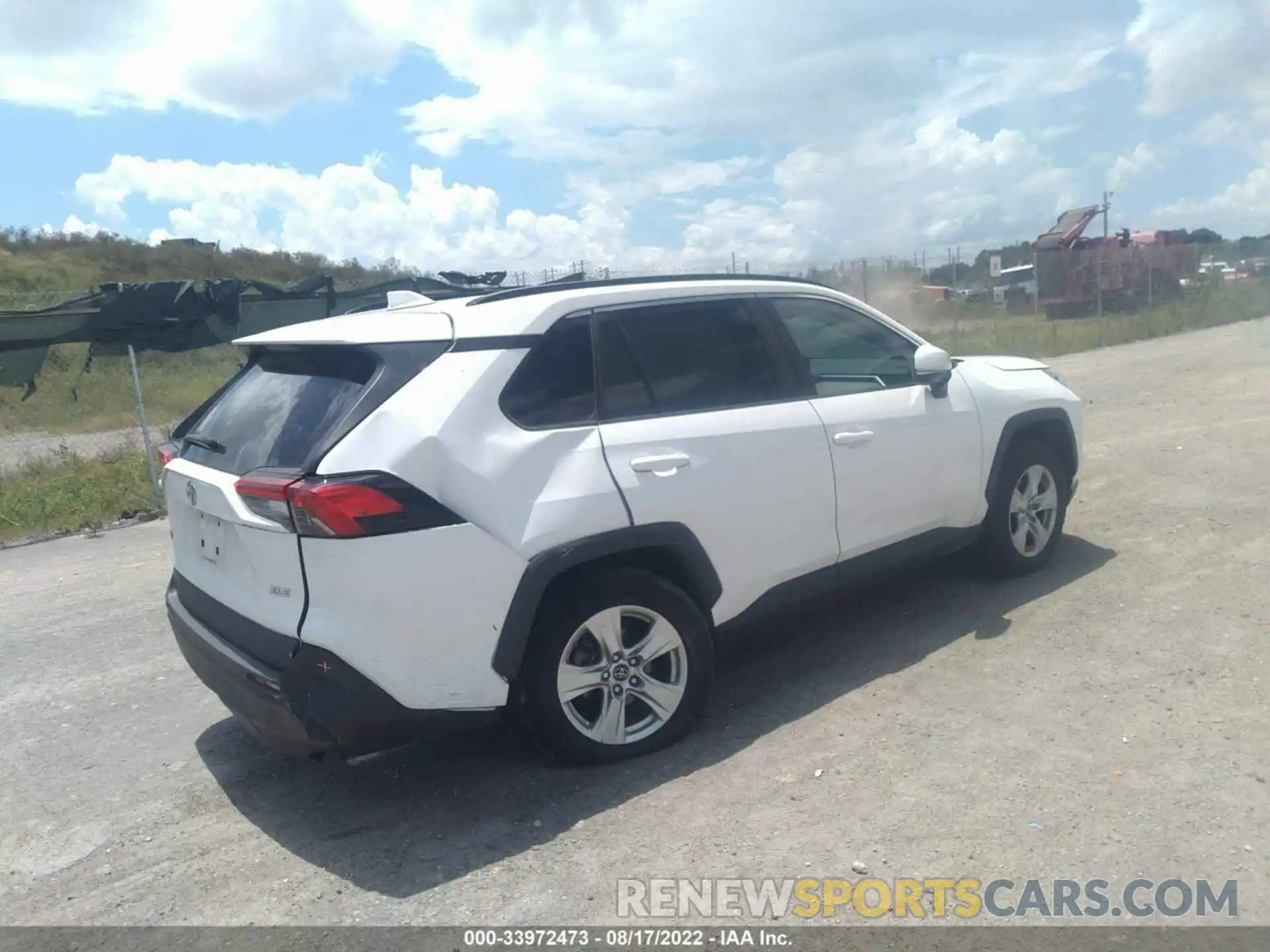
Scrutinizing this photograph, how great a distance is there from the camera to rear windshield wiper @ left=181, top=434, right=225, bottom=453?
400 cm

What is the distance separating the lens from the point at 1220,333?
23.7 m

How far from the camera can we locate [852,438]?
15.5 ft

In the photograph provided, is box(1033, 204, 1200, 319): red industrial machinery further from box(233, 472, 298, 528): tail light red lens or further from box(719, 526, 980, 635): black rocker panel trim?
box(233, 472, 298, 528): tail light red lens

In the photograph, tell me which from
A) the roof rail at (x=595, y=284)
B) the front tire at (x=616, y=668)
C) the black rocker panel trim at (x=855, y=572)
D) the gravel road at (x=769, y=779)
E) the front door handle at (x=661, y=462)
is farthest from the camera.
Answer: the black rocker panel trim at (x=855, y=572)

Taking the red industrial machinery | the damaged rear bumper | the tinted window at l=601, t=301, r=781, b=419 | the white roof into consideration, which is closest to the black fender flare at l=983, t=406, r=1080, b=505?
the tinted window at l=601, t=301, r=781, b=419

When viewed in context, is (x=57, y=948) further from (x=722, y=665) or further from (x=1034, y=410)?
(x=1034, y=410)

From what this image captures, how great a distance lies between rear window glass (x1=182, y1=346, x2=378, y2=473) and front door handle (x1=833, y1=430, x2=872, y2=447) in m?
2.06

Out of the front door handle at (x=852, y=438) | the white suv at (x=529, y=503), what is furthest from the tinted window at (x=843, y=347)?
the front door handle at (x=852, y=438)

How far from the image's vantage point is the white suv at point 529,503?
345 centimetres

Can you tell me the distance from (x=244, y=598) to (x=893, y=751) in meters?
2.45

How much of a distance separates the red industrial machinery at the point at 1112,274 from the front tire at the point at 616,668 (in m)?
25.4

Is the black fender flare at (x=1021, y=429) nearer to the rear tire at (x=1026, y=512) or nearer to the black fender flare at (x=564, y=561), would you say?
the rear tire at (x=1026, y=512)

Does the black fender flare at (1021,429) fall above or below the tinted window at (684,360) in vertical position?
below

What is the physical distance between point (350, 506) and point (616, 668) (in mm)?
1212
